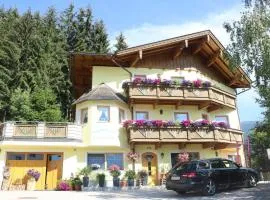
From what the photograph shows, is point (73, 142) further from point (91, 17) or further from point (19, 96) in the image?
point (91, 17)

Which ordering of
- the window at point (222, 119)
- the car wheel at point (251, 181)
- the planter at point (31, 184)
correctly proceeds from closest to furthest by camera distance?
the car wheel at point (251, 181) → the planter at point (31, 184) → the window at point (222, 119)

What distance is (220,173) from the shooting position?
17328mm

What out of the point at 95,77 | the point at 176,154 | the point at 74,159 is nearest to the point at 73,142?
the point at 74,159

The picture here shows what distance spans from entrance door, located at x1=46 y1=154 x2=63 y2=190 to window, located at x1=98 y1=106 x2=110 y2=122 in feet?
13.2

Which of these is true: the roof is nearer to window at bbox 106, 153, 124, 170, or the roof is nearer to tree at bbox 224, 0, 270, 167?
window at bbox 106, 153, 124, 170

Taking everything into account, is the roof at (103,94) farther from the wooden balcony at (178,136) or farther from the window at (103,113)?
the wooden balcony at (178,136)

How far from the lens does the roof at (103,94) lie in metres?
26.3

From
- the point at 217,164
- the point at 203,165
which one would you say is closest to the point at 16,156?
the point at 203,165

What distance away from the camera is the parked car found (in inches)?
644

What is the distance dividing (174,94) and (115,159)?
257 inches

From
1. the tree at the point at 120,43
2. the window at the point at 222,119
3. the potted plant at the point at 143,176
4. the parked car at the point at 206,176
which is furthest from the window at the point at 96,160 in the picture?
the tree at the point at 120,43

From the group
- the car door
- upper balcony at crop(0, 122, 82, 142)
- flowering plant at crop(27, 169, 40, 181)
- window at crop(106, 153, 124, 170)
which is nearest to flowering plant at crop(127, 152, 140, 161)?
window at crop(106, 153, 124, 170)

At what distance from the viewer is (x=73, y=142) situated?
2534cm

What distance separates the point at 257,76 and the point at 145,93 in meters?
9.62
